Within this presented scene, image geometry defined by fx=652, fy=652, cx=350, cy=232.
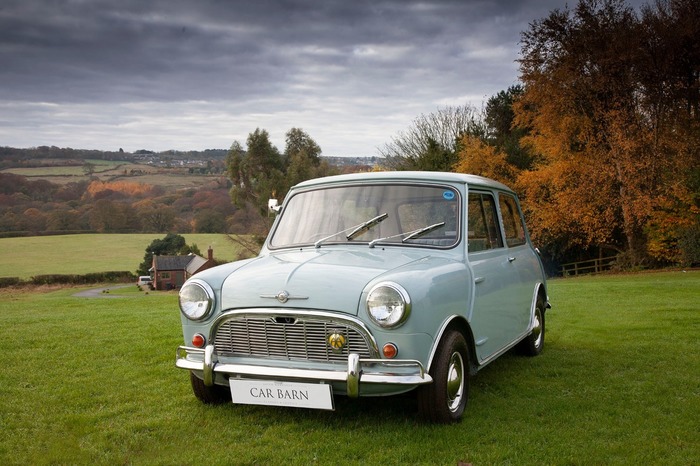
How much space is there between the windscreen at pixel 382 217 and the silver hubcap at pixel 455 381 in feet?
3.36

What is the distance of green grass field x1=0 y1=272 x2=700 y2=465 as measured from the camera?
435cm

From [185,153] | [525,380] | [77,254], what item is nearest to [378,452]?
[525,380]

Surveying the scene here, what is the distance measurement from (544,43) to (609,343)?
25.4m

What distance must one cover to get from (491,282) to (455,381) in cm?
127

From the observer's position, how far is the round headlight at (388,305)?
174 inches

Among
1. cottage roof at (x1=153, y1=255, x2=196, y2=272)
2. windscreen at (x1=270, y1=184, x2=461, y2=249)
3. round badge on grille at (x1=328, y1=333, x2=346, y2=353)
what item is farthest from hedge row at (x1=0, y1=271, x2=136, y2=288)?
round badge on grille at (x1=328, y1=333, x2=346, y2=353)

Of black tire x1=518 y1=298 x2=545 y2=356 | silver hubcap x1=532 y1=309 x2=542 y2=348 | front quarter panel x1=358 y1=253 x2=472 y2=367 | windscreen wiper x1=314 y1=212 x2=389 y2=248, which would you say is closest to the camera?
front quarter panel x1=358 y1=253 x2=472 y2=367

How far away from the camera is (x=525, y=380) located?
21.1 ft

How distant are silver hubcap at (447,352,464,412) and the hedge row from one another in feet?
176

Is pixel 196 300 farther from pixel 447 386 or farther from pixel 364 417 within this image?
pixel 447 386

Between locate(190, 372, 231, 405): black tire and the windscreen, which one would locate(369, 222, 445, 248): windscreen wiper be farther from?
locate(190, 372, 231, 405): black tire

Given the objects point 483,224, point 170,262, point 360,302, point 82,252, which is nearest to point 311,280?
point 360,302

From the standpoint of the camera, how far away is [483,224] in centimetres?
631

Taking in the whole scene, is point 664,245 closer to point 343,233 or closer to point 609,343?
point 609,343
